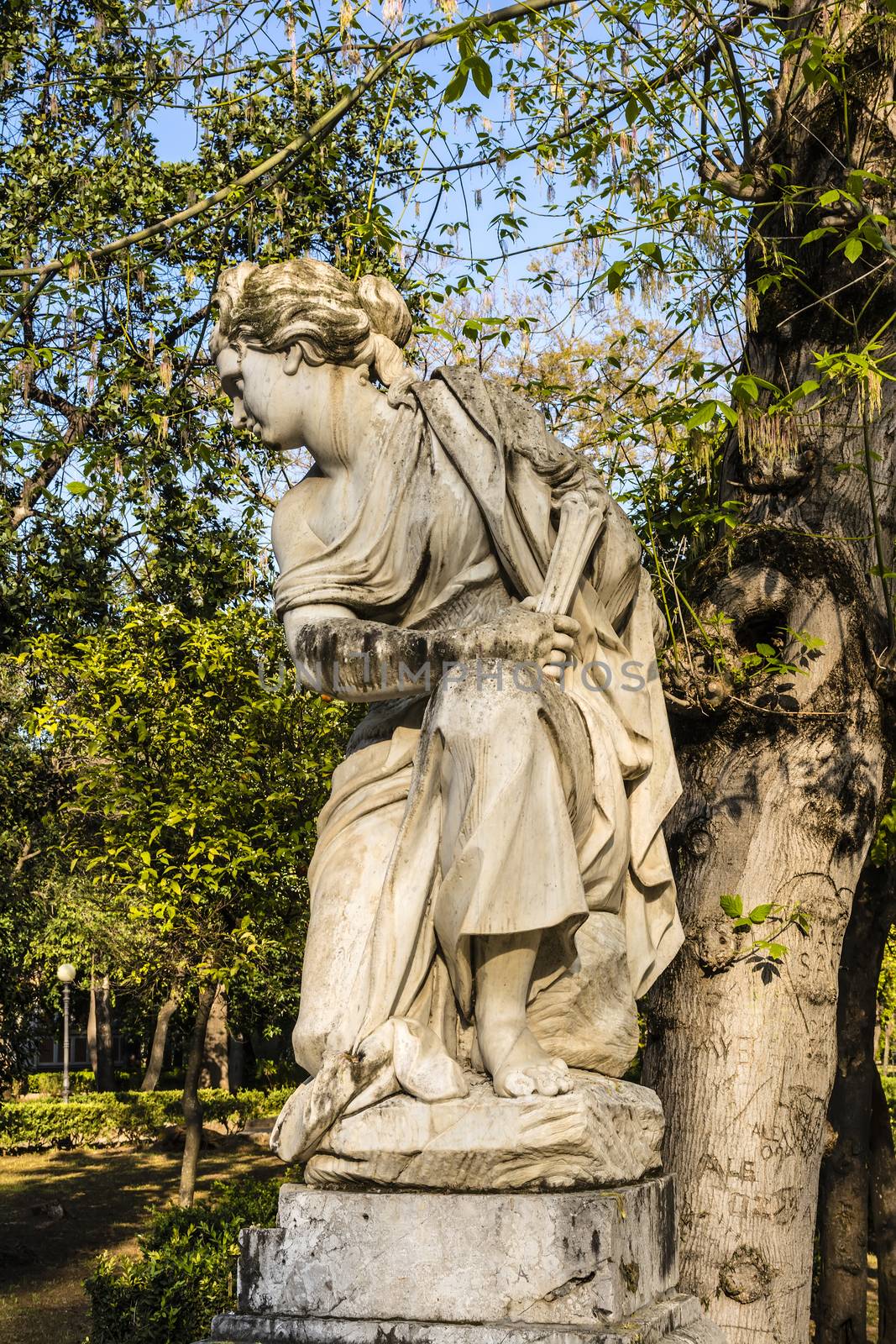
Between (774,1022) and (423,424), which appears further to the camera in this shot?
(774,1022)

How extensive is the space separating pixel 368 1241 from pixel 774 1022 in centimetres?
270

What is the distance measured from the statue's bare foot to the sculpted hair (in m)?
1.69

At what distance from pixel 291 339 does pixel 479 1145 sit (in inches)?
→ 79.1

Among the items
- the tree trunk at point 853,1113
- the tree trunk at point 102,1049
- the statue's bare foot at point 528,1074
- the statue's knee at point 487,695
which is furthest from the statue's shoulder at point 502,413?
the tree trunk at point 102,1049

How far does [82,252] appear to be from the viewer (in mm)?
6496

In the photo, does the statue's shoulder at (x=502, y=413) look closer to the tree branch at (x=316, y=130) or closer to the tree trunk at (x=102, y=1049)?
the tree branch at (x=316, y=130)

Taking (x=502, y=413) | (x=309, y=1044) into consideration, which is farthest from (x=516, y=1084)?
(x=502, y=413)

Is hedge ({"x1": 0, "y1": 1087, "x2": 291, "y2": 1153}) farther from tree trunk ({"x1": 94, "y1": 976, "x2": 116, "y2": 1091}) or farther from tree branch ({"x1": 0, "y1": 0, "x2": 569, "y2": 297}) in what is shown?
tree branch ({"x1": 0, "y1": 0, "x2": 569, "y2": 297})

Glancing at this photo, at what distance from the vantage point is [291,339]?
12.0 ft

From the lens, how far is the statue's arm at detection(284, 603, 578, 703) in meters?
3.29

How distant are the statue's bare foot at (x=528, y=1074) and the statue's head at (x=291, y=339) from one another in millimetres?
1640

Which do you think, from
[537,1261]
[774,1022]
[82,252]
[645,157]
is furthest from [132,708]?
[537,1261]

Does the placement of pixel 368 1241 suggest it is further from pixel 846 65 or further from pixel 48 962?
pixel 48 962

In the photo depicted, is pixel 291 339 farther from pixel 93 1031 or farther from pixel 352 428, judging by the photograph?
pixel 93 1031
